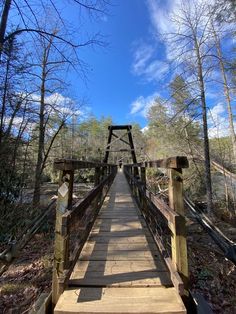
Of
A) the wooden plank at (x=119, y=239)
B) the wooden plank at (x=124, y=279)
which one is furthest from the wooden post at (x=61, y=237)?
the wooden plank at (x=119, y=239)

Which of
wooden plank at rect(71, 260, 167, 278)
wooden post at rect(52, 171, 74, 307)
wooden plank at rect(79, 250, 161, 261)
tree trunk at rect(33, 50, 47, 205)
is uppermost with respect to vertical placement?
tree trunk at rect(33, 50, 47, 205)

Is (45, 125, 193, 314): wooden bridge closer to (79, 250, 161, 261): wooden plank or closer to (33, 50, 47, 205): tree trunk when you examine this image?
(79, 250, 161, 261): wooden plank

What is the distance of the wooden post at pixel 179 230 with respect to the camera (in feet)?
6.53

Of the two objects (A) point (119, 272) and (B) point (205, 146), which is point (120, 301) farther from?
(B) point (205, 146)

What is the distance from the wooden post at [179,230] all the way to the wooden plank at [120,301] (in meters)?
0.22

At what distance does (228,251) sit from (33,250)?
4.35 meters

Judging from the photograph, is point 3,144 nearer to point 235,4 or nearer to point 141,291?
point 141,291

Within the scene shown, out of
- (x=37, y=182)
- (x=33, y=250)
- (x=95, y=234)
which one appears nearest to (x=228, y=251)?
(x=95, y=234)

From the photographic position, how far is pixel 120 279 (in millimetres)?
2322

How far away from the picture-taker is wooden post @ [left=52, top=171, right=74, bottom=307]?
2.02 meters

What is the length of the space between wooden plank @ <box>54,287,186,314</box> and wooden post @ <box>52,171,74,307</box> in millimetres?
118

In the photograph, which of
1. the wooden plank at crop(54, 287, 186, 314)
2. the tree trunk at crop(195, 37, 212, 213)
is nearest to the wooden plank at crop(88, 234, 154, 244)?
the wooden plank at crop(54, 287, 186, 314)

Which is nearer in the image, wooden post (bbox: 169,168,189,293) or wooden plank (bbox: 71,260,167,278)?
wooden post (bbox: 169,168,189,293)

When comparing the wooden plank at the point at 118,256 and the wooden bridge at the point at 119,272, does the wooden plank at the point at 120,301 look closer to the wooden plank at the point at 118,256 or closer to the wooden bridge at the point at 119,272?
the wooden bridge at the point at 119,272
